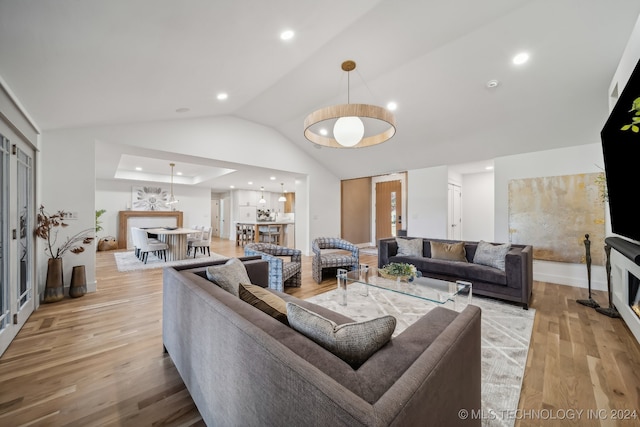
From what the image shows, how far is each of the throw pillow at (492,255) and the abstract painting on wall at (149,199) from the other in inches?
367

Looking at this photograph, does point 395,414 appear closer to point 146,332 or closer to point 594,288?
point 146,332

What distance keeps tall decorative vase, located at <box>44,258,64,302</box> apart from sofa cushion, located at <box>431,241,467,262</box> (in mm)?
5348

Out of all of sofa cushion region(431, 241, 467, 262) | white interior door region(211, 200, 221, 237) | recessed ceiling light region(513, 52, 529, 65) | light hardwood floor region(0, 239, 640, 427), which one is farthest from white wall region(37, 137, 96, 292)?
white interior door region(211, 200, 221, 237)

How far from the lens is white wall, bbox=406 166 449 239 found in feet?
19.5

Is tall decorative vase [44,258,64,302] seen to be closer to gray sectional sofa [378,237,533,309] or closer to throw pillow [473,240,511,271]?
gray sectional sofa [378,237,533,309]

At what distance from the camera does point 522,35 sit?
279cm

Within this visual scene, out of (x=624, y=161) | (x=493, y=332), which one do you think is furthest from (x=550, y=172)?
(x=493, y=332)

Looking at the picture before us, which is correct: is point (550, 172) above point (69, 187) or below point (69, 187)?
above

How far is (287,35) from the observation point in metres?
2.44

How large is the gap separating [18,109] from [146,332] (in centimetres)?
252

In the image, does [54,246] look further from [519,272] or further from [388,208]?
[388,208]

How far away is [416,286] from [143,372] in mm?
→ 2645

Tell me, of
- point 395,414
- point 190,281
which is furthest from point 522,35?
point 190,281

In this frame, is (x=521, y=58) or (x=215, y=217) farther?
(x=215, y=217)
